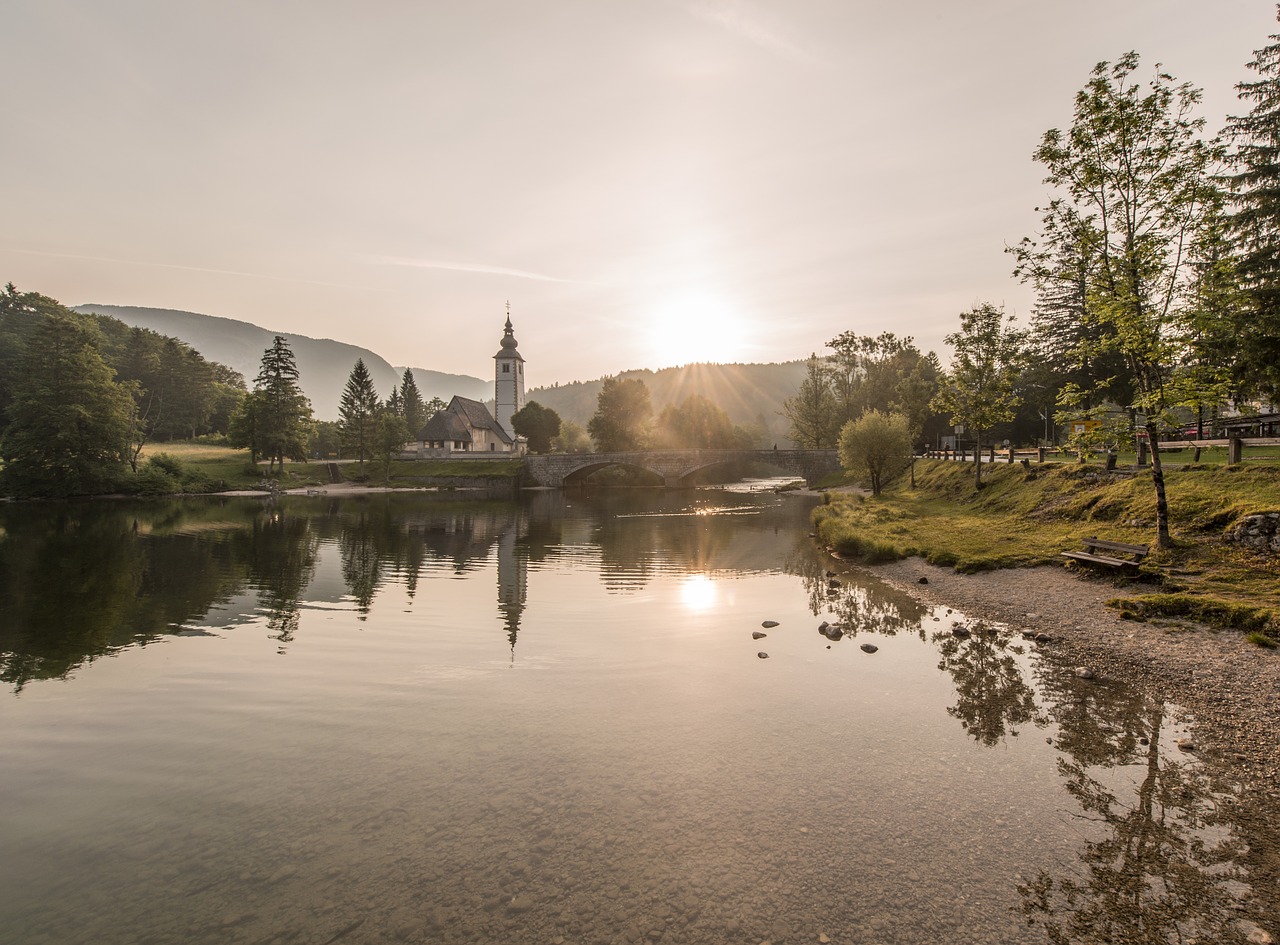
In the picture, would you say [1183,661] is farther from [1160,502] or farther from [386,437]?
[386,437]

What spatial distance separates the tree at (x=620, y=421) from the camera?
399ft

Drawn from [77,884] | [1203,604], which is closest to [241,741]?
[77,884]

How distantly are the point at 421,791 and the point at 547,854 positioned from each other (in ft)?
9.59

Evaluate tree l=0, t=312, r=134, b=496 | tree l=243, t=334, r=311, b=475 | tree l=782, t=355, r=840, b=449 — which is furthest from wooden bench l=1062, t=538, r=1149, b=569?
tree l=243, t=334, r=311, b=475

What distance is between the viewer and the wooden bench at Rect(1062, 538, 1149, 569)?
2072cm

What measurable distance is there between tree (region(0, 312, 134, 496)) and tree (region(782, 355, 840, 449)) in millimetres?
88773

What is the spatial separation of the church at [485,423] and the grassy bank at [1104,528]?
87.3 m

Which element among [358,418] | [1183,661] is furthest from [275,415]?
[1183,661]

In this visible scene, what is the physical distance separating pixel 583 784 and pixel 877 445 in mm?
52389

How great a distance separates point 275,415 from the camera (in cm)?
8906

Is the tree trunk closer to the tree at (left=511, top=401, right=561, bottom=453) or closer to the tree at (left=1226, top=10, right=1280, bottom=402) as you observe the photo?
the tree at (left=1226, top=10, right=1280, bottom=402)

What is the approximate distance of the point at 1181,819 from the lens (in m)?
8.97

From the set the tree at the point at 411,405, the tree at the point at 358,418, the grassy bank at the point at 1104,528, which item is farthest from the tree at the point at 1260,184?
the tree at the point at 411,405

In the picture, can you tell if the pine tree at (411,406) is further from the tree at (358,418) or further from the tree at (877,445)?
the tree at (877,445)
